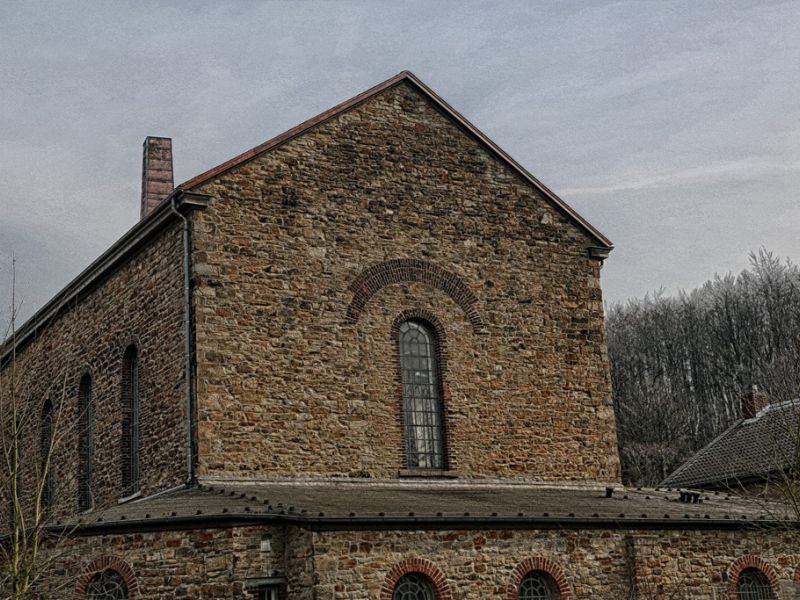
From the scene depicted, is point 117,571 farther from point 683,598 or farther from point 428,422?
point 683,598

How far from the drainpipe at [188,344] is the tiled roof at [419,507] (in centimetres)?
60

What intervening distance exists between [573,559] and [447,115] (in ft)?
33.1

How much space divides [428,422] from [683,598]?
5.71m

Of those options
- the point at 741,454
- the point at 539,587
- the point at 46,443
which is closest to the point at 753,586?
the point at 539,587

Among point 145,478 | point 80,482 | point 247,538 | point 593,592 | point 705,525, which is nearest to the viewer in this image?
point 247,538

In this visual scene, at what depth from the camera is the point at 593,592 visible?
56.9 feet

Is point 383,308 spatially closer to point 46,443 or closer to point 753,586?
point 753,586

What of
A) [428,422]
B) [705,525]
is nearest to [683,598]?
[705,525]

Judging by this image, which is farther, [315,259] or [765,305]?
[765,305]

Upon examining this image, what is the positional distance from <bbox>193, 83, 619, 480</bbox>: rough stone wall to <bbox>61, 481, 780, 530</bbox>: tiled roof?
1.89 ft

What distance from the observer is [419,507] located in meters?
16.7

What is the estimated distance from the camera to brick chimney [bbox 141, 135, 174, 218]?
29547 millimetres

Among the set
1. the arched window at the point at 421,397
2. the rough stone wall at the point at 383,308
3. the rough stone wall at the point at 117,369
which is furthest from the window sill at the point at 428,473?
the rough stone wall at the point at 117,369

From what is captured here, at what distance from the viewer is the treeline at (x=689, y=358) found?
51969 millimetres
